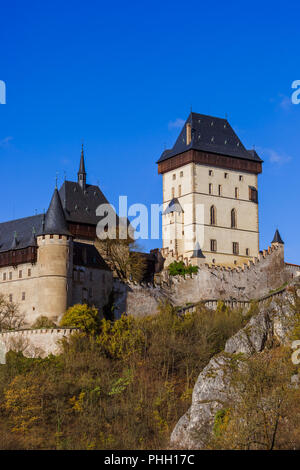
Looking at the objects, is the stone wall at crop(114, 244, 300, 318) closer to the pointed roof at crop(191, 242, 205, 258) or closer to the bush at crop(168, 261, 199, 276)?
the bush at crop(168, 261, 199, 276)

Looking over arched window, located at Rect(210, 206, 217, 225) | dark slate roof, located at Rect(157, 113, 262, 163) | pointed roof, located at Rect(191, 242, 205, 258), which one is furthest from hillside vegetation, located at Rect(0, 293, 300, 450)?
dark slate roof, located at Rect(157, 113, 262, 163)

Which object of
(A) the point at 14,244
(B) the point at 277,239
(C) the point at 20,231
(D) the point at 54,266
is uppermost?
(B) the point at 277,239

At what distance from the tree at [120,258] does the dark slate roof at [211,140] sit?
36.9ft

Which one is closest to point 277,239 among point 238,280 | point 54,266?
point 238,280

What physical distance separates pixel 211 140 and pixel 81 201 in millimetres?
12976

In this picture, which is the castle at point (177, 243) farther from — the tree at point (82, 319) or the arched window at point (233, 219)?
the tree at point (82, 319)

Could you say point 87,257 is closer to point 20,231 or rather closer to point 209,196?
point 20,231

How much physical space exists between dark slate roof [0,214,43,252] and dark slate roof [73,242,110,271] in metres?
2.72

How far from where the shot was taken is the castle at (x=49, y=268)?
5888 cm

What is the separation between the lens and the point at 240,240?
77688mm

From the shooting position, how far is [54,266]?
2329 inches

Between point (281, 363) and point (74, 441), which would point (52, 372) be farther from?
point (281, 363)

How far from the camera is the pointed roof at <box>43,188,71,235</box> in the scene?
59.8 m

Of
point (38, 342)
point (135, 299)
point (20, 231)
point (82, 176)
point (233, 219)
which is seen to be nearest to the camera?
point (38, 342)
